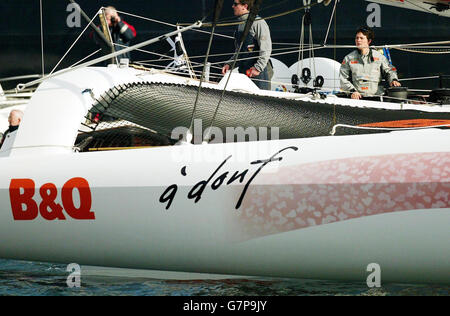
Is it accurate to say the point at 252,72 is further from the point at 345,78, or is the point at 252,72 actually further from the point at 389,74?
the point at 389,74

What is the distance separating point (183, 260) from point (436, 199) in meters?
→ 1.17

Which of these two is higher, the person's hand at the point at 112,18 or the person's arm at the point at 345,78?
the person's hand at the point at 112,18

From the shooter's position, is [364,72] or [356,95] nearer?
[356,95]

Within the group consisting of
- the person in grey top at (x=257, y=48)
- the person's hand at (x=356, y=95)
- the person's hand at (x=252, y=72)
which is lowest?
the person's hand at (x=356, y=95)

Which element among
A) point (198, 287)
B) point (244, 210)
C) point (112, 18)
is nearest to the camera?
point (244, 210)

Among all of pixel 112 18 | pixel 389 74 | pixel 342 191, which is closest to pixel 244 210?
pixel 342 191

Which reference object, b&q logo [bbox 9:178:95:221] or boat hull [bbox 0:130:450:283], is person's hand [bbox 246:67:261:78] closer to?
boat hull [bbox 0:130:450:283]

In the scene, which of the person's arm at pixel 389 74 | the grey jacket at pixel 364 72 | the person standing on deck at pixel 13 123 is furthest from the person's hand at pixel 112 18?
the person's arm at pixel 389 74

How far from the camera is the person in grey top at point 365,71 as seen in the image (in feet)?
20.5

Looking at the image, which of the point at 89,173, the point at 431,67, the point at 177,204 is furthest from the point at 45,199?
the point at 431,67

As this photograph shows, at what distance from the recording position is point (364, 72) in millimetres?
6293

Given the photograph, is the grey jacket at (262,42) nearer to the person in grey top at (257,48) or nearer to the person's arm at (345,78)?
the person in grey top at (257,48)

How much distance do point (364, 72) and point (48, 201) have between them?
3038 millimetres

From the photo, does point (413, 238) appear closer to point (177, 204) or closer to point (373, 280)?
A: point (373, 280)
